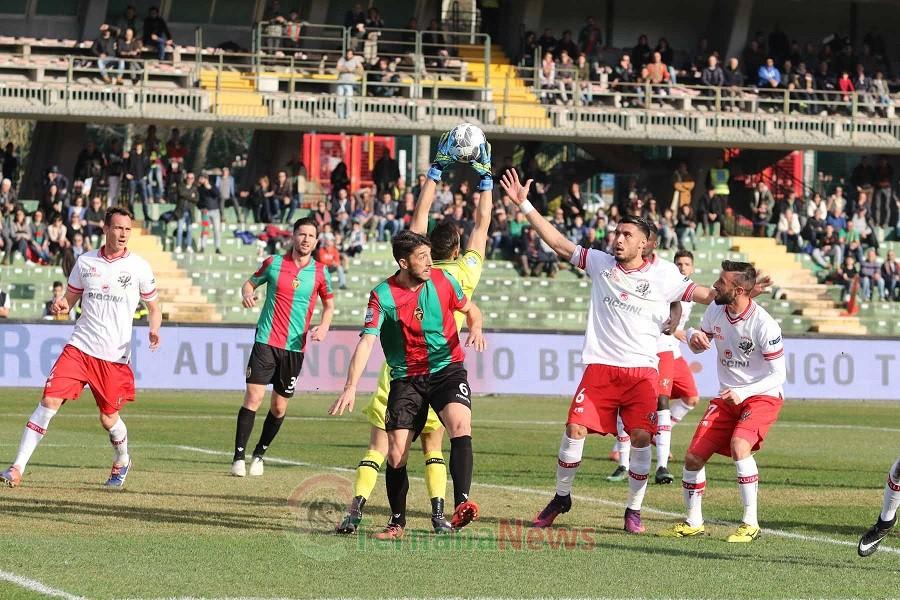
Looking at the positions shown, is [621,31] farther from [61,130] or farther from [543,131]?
[61,130]

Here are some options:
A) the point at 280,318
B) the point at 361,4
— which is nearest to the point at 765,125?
the point at 361,4

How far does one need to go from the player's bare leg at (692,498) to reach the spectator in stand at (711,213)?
28.9m

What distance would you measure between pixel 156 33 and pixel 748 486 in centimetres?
2878

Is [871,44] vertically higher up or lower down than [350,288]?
higher up

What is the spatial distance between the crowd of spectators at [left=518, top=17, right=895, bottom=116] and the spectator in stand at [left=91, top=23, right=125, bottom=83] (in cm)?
1015

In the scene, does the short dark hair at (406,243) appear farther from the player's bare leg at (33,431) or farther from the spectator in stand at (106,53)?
the spectator in stand at (106,53)

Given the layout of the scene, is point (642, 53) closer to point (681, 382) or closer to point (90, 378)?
point (681, 382)

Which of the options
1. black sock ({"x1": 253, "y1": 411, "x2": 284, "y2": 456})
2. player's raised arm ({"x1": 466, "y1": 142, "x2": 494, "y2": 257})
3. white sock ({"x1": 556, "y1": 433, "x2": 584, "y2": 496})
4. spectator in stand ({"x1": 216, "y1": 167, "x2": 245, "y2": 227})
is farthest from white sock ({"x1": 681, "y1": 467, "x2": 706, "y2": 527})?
spectator in stand ({"x1": 216, "y1": 167, "x2": 245, "y2": 227})

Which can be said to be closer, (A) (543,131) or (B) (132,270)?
(B) (132,270)

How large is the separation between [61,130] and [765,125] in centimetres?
1770

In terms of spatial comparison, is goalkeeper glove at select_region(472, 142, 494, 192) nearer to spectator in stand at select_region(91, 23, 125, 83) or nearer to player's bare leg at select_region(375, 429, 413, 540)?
player's bare leg at select_region(375, 429, 413, 540)

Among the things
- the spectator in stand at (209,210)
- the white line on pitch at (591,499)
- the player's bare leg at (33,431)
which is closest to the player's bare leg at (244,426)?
the white line on pitch at (591,499)

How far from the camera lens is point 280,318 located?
14.1m

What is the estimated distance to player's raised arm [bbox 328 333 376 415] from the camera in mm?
9180
